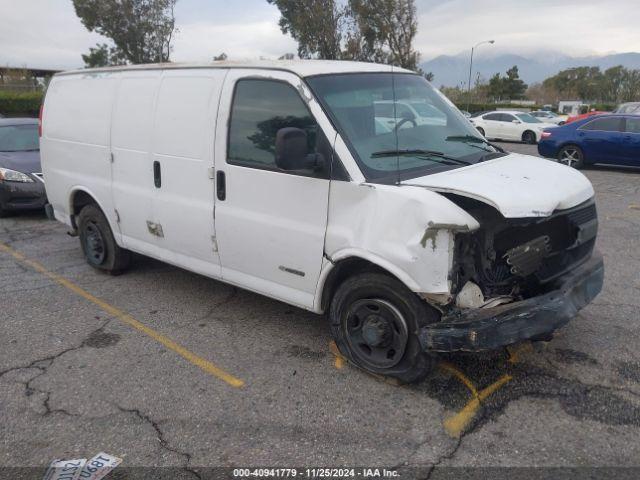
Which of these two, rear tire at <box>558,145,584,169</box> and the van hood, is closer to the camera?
the van hood

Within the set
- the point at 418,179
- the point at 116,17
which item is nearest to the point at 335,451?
the point at 418,179

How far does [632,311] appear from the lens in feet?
15.2

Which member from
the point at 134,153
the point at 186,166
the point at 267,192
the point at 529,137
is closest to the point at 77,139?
the point at 134,153

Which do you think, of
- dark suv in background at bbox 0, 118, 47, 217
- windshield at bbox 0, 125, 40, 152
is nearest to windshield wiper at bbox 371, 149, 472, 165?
dark suv in background at bbox 0, 118, 47, 217

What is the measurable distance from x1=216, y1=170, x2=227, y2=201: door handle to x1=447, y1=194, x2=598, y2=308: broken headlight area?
175 centimetres

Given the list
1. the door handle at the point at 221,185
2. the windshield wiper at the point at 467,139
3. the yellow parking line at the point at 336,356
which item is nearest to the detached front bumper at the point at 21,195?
the door handle at the point at 221,185

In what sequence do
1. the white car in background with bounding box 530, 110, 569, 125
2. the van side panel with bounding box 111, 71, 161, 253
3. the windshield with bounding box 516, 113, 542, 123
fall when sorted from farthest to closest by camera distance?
the white car in background with bounding box 530, 110, 569, 125, the windshield with bounding box 516, 113, 542, 123, the van side panel with bounding box 111, 71, 161, 253

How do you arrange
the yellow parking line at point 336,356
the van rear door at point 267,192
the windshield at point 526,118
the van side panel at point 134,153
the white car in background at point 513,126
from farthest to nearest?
the windshield at point 526,118 < the white car in background at point 513,126 < the van side panel at point 134,153 < the yellow parking line at point 336,356 < the van rear door at point 267,192

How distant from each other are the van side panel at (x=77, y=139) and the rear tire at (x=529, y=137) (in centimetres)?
2073

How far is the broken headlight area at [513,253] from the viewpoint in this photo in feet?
10.6

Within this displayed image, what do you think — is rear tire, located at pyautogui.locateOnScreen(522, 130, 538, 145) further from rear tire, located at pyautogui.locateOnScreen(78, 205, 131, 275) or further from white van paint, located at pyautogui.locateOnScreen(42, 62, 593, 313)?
rear tire, located at pyautogui.locateOnScreen(78, 205, 131, 275)

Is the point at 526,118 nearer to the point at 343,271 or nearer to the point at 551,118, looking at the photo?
the point at 551,118

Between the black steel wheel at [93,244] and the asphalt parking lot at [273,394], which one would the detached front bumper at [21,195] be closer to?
the black steel wheel at [93,244]

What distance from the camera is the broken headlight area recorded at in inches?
127
